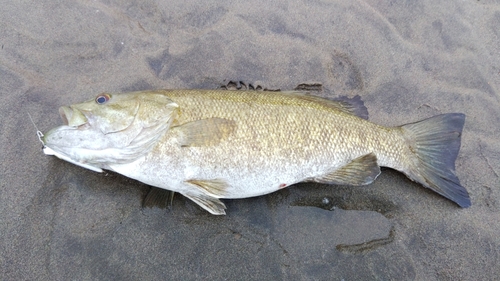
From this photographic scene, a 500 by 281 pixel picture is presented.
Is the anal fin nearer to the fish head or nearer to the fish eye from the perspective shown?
the fish head

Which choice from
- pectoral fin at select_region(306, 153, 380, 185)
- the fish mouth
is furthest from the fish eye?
pectoral fin at select_region(306, 153, 380, 185)

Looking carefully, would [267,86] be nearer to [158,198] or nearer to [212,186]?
[212,186]

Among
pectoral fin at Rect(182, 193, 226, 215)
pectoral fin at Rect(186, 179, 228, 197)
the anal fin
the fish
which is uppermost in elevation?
the fish

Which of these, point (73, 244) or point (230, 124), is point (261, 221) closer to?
point (230, 124)

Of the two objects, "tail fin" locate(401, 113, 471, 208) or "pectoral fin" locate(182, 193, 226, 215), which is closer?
"pectoral fin" locate(182, 193, 226, 215)

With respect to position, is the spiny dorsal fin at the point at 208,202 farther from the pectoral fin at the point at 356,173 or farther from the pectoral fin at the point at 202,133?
the pectoral fin at the point at 356,173

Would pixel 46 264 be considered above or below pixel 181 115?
below

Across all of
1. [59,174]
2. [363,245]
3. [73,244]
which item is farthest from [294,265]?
[59,174]

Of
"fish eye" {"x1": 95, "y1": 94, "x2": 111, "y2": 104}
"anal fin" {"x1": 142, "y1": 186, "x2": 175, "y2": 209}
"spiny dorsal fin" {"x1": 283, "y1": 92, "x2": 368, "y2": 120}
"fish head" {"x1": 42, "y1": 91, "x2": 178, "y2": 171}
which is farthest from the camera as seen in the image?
"spiny dorsal fin" {"x1": 283, "y1": 92, "x2": 368, "y2": 120}
